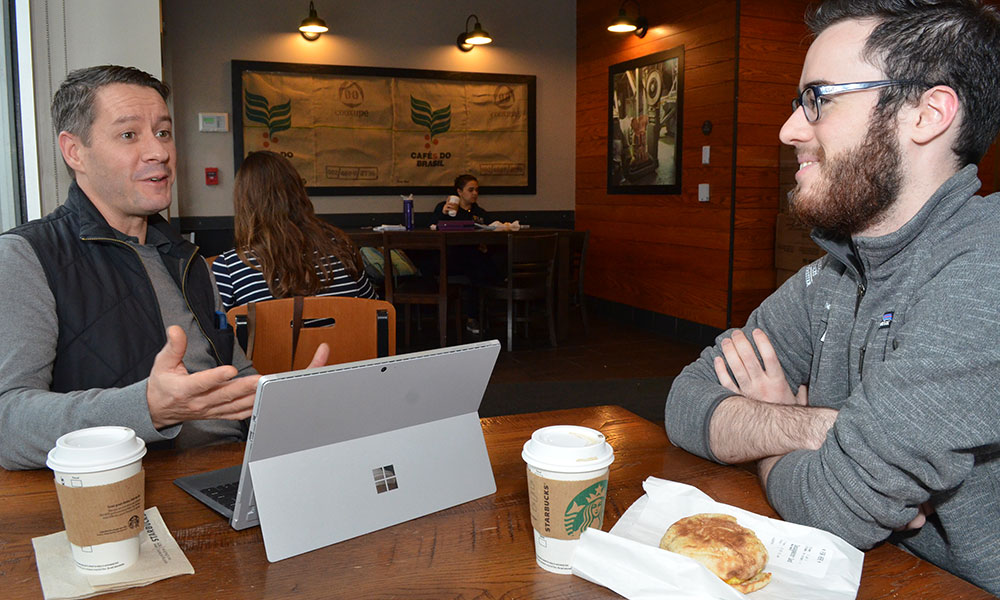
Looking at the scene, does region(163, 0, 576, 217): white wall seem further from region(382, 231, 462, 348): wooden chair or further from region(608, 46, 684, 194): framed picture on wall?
region(382, 231, 462, 348): wooden chair

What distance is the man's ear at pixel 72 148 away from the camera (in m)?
1.75

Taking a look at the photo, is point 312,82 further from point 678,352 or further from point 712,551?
point 712,551

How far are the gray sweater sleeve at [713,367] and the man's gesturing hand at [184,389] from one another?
74 cm

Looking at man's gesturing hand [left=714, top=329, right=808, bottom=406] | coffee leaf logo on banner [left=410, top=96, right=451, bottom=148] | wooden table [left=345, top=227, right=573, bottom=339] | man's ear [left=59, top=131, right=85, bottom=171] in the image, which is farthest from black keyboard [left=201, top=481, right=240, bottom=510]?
coffee leaf logo on banner [left=410, top=96, right=451, bottom=148]

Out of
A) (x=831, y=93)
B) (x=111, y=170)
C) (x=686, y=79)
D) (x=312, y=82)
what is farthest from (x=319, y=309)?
(x=312, y=82)

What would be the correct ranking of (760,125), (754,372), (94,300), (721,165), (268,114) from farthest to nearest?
(268,114) < (721,165) < (760,125) < (94,300) < (754,372)

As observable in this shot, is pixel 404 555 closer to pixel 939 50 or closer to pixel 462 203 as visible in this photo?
pixel 939 50

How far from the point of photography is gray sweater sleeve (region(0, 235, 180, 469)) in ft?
4.02

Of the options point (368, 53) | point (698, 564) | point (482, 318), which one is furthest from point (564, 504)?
point (368, 53)

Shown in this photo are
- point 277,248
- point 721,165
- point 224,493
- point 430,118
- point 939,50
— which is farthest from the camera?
point 430,118

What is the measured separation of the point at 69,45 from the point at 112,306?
5.99 ft

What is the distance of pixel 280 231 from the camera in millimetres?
3059

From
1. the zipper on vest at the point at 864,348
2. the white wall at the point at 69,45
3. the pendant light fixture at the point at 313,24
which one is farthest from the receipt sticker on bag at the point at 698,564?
the pendant light fixture at the point at 313,24

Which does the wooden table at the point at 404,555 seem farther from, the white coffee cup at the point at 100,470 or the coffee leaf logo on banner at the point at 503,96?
the coffee leaf logo on banner at the point at 503,96
